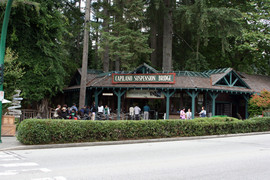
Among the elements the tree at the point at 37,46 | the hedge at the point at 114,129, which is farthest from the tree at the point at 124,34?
the hedge at the point at 114,129

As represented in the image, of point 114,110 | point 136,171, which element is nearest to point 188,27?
point 114,110

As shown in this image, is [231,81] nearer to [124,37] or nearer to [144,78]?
[144,78]

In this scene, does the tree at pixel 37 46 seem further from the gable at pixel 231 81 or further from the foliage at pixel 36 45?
the gable at pixel 231 81

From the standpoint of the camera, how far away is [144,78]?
82.8 feet

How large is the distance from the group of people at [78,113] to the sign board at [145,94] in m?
3.37

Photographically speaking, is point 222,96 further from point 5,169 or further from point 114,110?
point 5,169

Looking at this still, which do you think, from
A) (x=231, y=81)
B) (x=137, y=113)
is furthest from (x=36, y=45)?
(x=231, y=81)

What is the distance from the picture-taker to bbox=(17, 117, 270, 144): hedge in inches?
460

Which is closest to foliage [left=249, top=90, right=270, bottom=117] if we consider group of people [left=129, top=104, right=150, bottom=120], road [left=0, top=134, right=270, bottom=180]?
group of people [left=129, top=104, right=150, bottom=120]

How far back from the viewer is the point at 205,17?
25766mm

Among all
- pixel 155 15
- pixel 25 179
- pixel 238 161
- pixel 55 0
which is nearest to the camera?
pixel 25 179

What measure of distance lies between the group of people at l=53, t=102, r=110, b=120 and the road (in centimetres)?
623

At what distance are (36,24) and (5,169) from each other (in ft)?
51.4

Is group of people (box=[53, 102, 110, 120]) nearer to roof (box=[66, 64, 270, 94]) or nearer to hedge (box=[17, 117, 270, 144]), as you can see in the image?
roof (box=[66, 64, 270, 94])
